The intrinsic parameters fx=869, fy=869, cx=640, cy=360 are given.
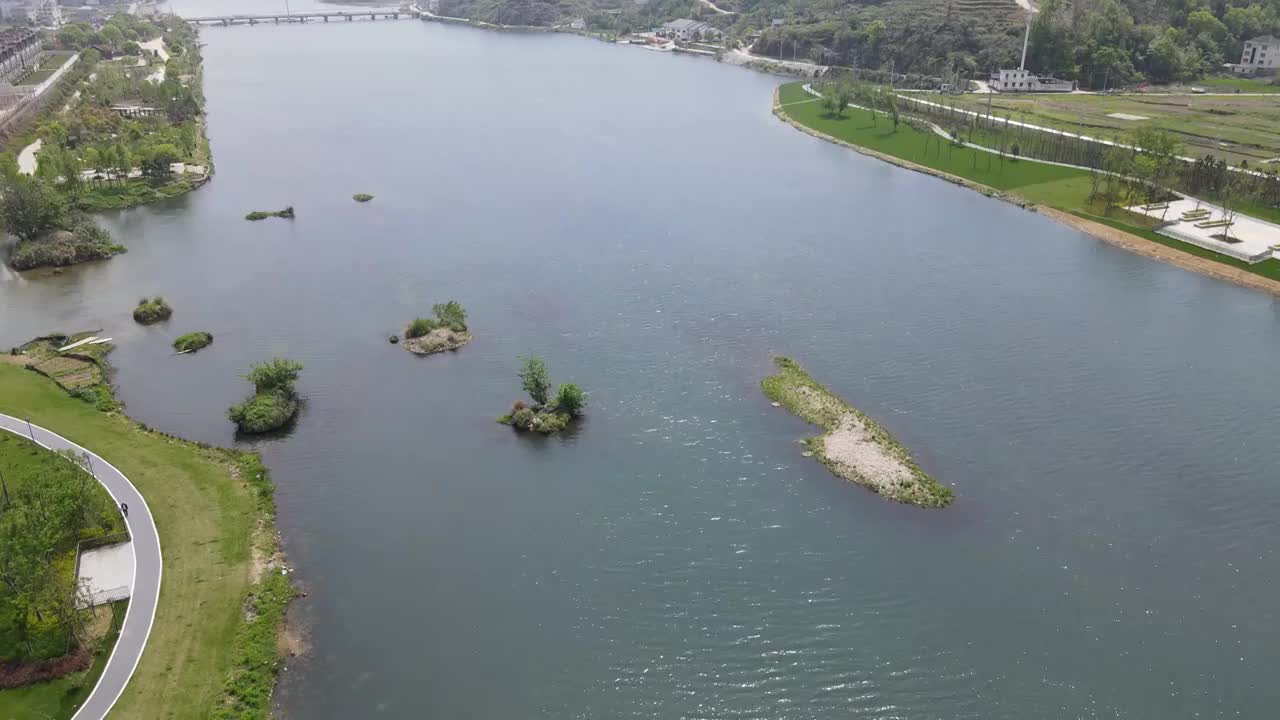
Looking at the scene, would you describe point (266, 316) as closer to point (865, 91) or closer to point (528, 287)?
point (528, 287)

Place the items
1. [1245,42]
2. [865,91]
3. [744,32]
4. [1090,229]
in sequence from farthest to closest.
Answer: [744,32] < [1245,42] < [865,91] < [1090,229]

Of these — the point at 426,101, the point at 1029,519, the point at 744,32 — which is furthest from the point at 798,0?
the point at 1029,519

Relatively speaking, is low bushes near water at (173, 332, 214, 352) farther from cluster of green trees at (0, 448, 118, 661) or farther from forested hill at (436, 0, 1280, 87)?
forested hill at (436, 0, 1280, 87)

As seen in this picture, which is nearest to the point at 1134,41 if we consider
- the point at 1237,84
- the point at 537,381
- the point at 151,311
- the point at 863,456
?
the point at 1237,84

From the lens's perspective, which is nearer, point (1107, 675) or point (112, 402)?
point (1107, 675)

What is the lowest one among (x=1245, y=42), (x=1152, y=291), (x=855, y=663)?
(x=855, y=663)

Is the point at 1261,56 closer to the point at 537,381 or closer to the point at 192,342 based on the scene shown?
the point at 537,381

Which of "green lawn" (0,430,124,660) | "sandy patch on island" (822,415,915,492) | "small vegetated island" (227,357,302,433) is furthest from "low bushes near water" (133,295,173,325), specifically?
"sandy patch on island" (822,415,915,492)
